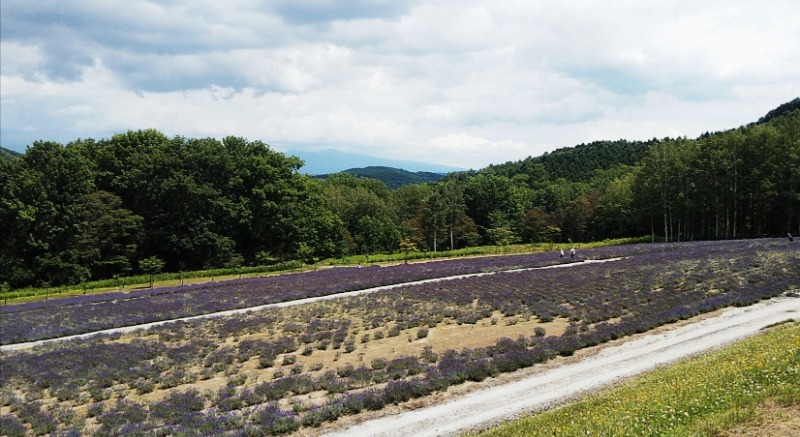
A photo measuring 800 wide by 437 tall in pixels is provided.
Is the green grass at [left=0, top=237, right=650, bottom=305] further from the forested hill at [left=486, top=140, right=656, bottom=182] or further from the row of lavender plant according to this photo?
the forested hill at [left=486, top=140, right=656, bottom=182]

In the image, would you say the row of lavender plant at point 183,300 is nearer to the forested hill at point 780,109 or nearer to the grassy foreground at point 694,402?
the grassy foreground at point 694,402

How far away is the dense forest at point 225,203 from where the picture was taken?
6353cm

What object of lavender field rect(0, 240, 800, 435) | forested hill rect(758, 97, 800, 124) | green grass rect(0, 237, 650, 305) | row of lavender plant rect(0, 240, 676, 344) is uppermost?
forested hill rect(758, 97, 800, 124)

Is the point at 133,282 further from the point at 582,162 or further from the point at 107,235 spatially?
the point at 582,162

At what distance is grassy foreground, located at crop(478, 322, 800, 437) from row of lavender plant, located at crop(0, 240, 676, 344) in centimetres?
3128

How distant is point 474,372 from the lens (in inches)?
717

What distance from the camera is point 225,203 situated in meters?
73.9

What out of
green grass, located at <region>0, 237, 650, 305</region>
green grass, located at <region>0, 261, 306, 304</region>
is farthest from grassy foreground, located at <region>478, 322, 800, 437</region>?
green grass, located at <region>0, 237, 650, 305</region>

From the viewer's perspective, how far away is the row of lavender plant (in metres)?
33.9

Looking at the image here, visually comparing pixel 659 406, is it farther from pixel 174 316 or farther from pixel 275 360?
pixel 174 316

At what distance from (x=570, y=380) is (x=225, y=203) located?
65950 mm

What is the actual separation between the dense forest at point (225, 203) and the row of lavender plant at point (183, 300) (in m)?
20.7

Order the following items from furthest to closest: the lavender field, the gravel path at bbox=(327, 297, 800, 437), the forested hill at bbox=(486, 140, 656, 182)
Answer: the forested hill at bbox=(486, 140, 656, 182) < the lavender field < the gravel path at bbox=(327, 297, 800, 437)

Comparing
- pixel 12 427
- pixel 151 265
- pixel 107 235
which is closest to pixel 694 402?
pixel 12 427
